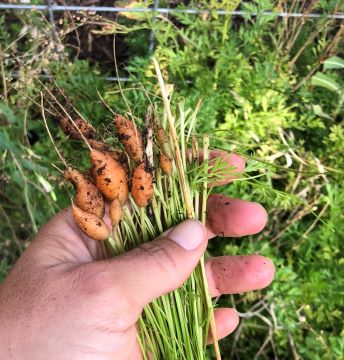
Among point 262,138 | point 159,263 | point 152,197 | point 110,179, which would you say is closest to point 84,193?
point 110,179

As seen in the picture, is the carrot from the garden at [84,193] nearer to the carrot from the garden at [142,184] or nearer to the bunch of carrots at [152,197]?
the bunch of carrots at [152,197]

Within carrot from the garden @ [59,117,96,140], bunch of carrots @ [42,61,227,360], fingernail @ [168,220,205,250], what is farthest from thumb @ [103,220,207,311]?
carrot from the garden @ [59,117,96,140]

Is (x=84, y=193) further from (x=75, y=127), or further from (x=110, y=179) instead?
(x=75, y=127)

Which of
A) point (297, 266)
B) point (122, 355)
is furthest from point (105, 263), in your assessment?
point (297, 266)

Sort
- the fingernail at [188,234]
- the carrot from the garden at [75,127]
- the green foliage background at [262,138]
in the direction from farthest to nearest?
the green foliage background at [262,138], the carrot from the garden at [75,127], the fingernail at [188,234]

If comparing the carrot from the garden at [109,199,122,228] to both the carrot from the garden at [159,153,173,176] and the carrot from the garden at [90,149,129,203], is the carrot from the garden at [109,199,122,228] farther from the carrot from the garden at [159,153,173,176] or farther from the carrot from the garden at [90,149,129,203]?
the carrot from the garden at [159,153,173,176]

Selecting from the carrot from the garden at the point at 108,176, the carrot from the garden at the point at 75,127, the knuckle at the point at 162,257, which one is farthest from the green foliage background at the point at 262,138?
the knuckle at the point at 162,257
